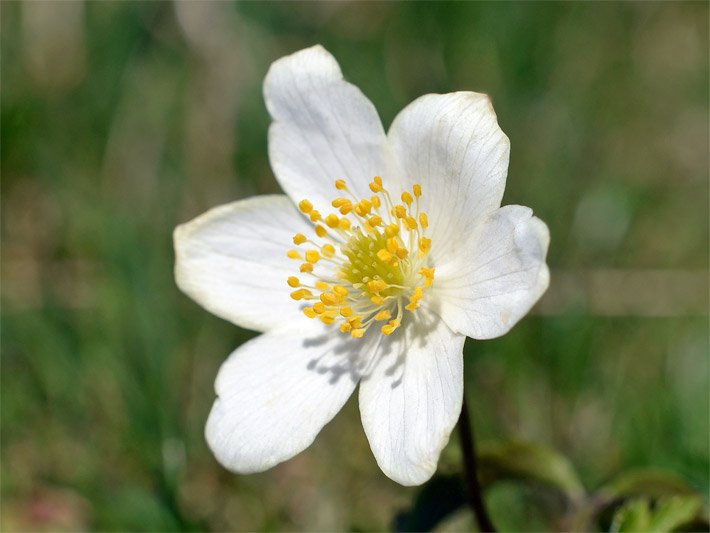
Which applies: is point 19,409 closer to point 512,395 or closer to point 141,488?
point 141,488

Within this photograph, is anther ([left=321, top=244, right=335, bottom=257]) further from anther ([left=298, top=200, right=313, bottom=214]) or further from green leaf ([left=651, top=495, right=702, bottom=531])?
green leaf ([left=651, top=495, right=702, bottom=531])

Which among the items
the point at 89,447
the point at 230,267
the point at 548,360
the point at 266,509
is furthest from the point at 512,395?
the point at 89,447

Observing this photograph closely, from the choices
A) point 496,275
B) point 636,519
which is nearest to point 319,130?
point 496,275

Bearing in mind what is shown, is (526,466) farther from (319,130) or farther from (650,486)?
(319,130)

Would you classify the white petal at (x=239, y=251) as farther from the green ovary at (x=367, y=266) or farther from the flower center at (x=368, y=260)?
the green ovary at (x=367, y=266)

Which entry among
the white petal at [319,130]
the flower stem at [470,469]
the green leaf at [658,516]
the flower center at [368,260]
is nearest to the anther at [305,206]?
the flower center at [368,260]

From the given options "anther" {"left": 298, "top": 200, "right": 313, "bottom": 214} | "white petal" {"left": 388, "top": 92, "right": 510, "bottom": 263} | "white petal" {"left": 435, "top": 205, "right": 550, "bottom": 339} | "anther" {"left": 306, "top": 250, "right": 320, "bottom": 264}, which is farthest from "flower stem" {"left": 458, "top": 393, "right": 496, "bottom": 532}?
"anther" {"left": 298, "top": 200, "right": 313, "bottom": 214}

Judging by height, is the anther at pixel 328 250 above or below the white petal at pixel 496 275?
below
